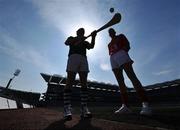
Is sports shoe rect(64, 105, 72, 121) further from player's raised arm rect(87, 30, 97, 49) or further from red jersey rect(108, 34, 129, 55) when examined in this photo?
red jersey rect(108, 34, 129, 55)

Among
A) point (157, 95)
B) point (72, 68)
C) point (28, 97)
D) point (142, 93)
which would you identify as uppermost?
point (28, 97)

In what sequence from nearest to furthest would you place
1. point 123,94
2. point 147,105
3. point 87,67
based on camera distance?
1. point 147,105
2. point 87,67
3. point 123,94

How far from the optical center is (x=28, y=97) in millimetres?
50156

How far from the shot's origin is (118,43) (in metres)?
5.55

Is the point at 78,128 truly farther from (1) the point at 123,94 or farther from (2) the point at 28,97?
(2) the point at 28,97

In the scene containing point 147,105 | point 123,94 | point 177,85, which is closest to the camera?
point 147,105

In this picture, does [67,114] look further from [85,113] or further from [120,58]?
[120,58]

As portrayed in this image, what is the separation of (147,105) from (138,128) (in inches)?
73.8

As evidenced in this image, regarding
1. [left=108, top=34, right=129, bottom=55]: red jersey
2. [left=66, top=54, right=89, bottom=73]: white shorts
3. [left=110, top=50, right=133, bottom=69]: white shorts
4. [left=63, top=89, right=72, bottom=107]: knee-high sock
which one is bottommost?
[left=63, top=89, right=72, bottom=107]: knee-high sock

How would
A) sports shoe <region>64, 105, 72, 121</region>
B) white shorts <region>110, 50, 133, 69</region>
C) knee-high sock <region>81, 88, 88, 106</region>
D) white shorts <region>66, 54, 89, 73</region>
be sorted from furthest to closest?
white shorts <region>110, 50, 133, 69</region>, white shorts <region>66, 54, 89, 73</region>, knee-high sock <region>81, 88, 88, 106</region>, sports shoe <region>64, 105, 72, 121</region>

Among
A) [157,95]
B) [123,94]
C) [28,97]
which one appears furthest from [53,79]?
[123,94]

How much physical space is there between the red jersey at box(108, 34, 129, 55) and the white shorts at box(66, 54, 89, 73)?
0.88 meters

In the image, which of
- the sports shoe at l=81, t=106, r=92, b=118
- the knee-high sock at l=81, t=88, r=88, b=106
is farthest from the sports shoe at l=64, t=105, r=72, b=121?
the knee-high sock at l=81, t=88, r=88, b=106

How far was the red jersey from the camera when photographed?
5508 mm
